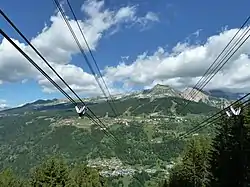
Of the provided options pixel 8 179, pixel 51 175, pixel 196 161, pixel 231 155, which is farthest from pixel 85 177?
pixel 231 155

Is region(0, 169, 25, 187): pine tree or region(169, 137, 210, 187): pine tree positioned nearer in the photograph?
region(169, 137, 210, 187): pine tree

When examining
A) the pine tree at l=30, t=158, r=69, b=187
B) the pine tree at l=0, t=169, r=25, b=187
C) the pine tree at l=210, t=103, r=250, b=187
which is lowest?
the pine tree at l=0, t=169, r=25, b=187

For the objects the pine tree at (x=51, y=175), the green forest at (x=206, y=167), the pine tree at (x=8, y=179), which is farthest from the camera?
the pine tree at (x=8, y=179)

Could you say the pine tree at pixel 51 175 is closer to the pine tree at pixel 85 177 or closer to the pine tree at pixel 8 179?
the pine tree at pixel 8 179

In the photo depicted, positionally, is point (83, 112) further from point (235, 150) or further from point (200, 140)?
point (200, 140)

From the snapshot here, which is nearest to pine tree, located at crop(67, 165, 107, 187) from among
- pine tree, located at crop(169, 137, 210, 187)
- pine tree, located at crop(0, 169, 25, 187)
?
pine tree, located at crop(0, 169, 25, 187)

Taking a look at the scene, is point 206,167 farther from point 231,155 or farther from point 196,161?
point 231,155

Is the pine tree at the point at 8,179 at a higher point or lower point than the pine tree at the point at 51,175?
lower

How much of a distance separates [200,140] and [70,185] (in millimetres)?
24925

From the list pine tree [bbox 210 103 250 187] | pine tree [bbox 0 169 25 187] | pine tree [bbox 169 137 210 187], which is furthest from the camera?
pine tree [bbox 0 169 25 187]

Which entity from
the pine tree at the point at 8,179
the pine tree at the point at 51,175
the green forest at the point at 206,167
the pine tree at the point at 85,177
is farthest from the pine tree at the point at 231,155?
the pine tree at the point at 8,179

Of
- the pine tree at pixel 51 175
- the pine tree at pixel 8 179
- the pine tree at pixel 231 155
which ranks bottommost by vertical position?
the pine tree at pixel 8 179

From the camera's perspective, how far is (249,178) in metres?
40.8

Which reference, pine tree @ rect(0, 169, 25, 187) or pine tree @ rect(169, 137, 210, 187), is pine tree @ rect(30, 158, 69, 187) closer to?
pine tree @ rect(0, 169, 25, 187)
